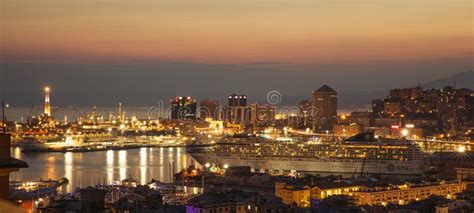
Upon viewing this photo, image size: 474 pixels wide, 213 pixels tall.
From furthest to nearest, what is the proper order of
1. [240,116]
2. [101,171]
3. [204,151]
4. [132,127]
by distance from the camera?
1. [240,116]
2. [132,127]
3. [204,151]
4. [101,171]

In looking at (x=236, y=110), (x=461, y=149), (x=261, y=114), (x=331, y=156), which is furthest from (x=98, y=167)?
(x=261, y=114)

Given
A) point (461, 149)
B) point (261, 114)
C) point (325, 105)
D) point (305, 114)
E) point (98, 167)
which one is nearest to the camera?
point (98, 167)

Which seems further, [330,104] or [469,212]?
[330,104]

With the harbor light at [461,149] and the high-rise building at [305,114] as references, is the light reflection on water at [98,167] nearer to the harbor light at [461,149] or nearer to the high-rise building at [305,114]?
the harbor light at [461,149]

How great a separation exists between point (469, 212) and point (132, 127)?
93.6 feet

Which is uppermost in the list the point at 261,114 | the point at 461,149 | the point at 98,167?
the point at 261,114

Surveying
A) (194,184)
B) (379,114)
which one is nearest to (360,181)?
(194,184)

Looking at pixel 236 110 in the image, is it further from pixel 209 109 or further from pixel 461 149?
pixel 461 149

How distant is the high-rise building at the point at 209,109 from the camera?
4212 centimetres

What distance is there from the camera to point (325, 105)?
36219mm

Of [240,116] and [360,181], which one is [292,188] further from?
[240,116]

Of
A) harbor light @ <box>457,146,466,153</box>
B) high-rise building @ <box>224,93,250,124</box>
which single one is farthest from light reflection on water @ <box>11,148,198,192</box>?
high-rise building @ <box>224,93,250,124</box>

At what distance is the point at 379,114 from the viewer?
3200cm

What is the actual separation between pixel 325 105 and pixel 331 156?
20678 mm
